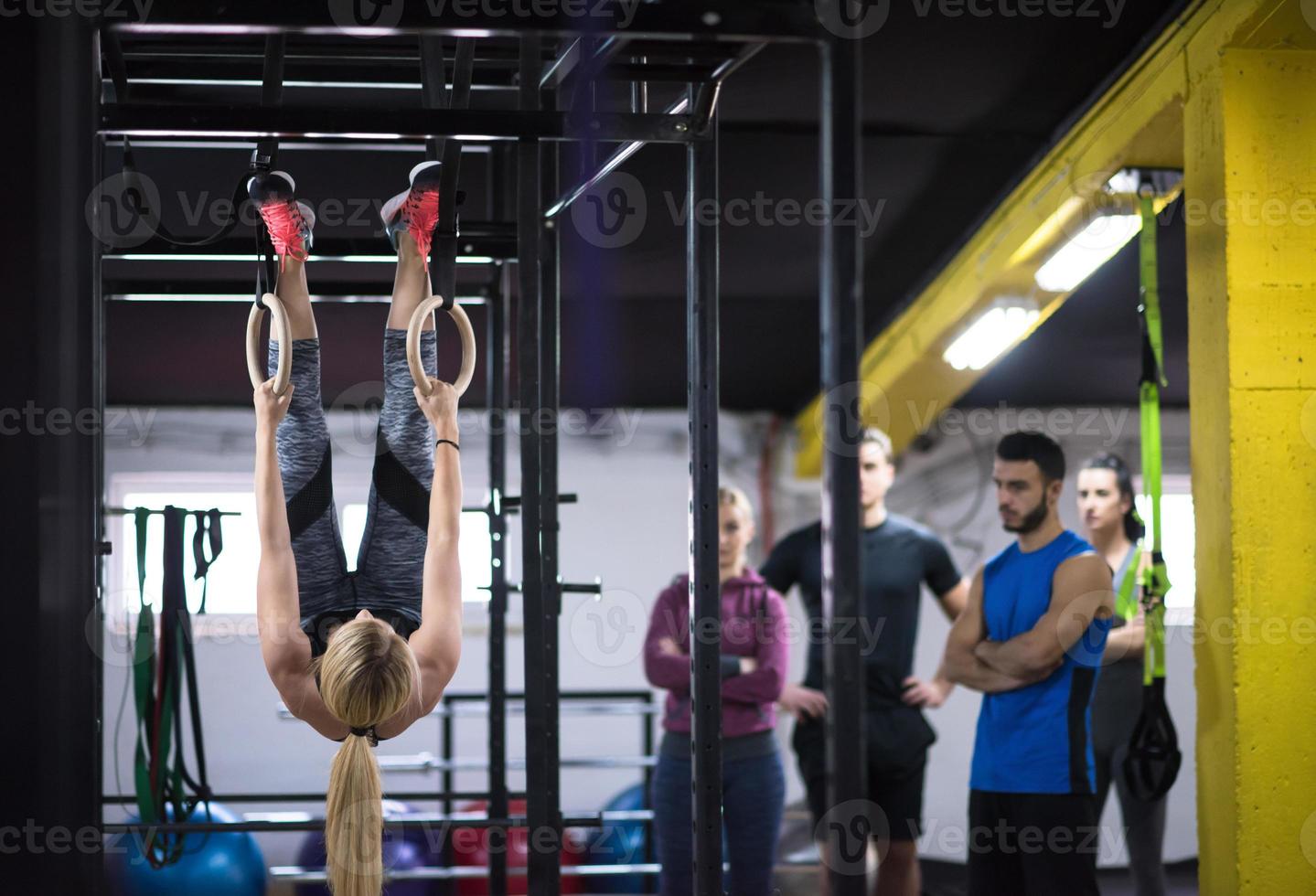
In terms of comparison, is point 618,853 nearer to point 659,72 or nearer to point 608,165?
point 608,165

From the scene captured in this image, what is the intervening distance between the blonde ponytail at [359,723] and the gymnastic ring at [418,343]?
1.33ft

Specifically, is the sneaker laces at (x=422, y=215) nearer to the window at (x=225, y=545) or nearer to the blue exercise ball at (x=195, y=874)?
the blue exercise ball at (x=195, y=874)

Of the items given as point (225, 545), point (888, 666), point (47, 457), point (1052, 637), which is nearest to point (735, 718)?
point (888, 666)

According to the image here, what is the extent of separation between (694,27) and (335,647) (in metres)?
1.11

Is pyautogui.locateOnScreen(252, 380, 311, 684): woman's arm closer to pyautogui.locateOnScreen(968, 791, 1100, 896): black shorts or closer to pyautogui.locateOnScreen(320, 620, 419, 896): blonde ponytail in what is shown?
pyautogui.locateOnScreen(320, 620, 419, 896): blonde ponytail

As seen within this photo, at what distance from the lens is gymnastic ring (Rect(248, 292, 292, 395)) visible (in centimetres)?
193

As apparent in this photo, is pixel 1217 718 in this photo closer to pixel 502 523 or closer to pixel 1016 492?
pixel 1016 492

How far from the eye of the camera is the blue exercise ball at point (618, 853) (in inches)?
199

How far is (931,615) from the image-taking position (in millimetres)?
7074

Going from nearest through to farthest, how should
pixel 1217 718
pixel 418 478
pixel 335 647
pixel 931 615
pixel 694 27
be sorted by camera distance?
1. pixel 694 27
2. pixel 335 647
3. pixel 418 478
4. pixel 1217 718
5. pixel 931 615

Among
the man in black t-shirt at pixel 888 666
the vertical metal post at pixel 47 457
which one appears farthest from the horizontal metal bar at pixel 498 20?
the man in black t-shirt at pixel 888 666

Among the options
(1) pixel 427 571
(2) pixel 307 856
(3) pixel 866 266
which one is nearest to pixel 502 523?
(1) pixel 427 571

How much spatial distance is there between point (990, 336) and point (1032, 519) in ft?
6.94

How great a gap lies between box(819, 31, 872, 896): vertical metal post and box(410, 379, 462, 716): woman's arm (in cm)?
85
